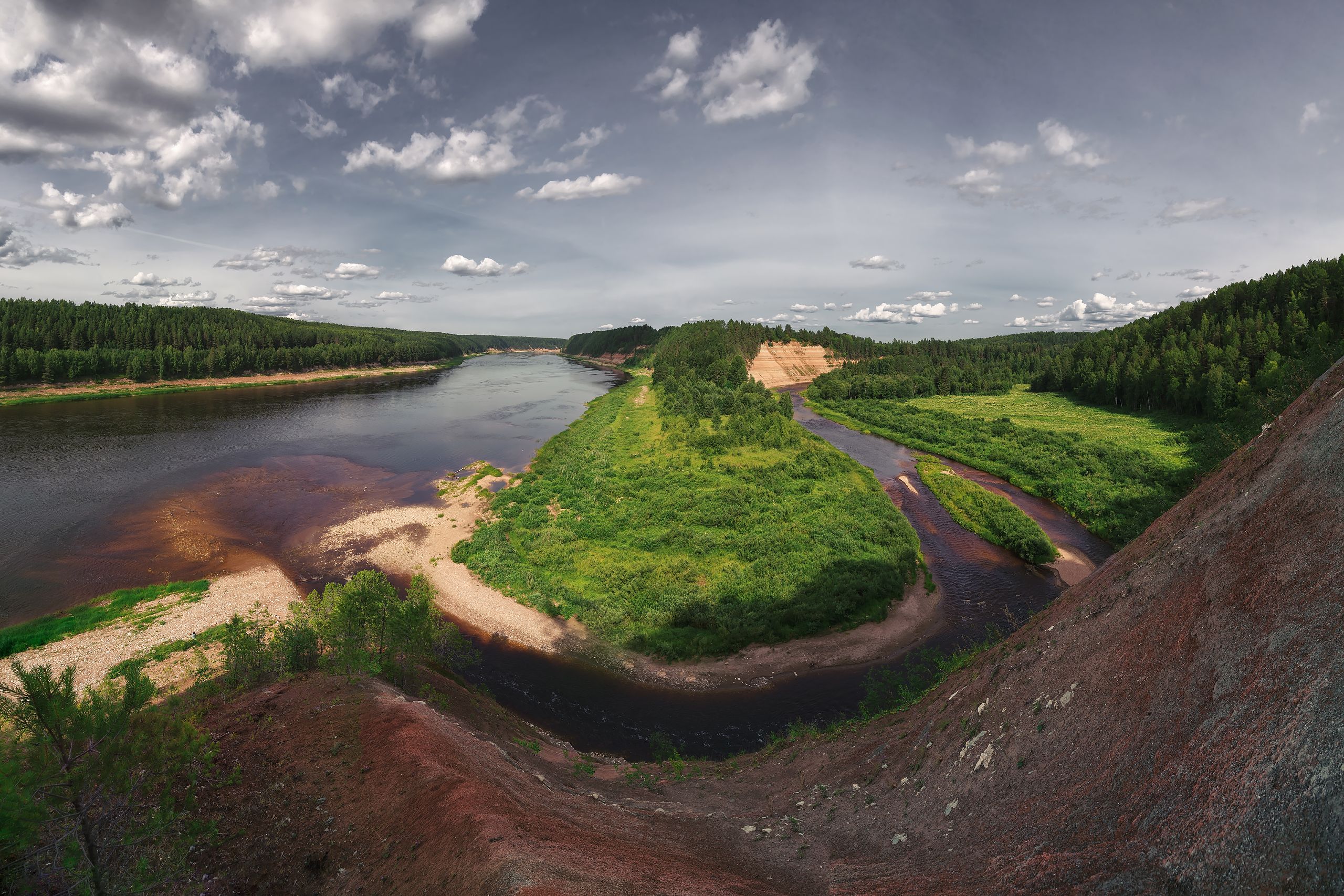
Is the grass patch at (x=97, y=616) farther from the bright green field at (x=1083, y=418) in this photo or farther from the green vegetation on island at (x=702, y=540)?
the bright green field at (x=1083, y=418)

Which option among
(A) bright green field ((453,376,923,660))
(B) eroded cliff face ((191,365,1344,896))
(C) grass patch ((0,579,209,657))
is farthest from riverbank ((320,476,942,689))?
(C) grass patch ((0,579,209,657))

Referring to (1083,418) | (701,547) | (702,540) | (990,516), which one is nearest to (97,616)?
(701,547)

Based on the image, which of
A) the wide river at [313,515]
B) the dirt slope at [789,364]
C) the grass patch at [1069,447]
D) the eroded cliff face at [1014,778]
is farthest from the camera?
the dirt slope at [789,364]

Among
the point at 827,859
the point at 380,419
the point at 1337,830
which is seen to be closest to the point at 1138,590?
the point at 1337,830

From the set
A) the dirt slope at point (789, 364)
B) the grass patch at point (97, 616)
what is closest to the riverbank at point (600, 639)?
the grass patch at point (97, 616)

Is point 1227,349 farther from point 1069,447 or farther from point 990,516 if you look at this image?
point 990,516
